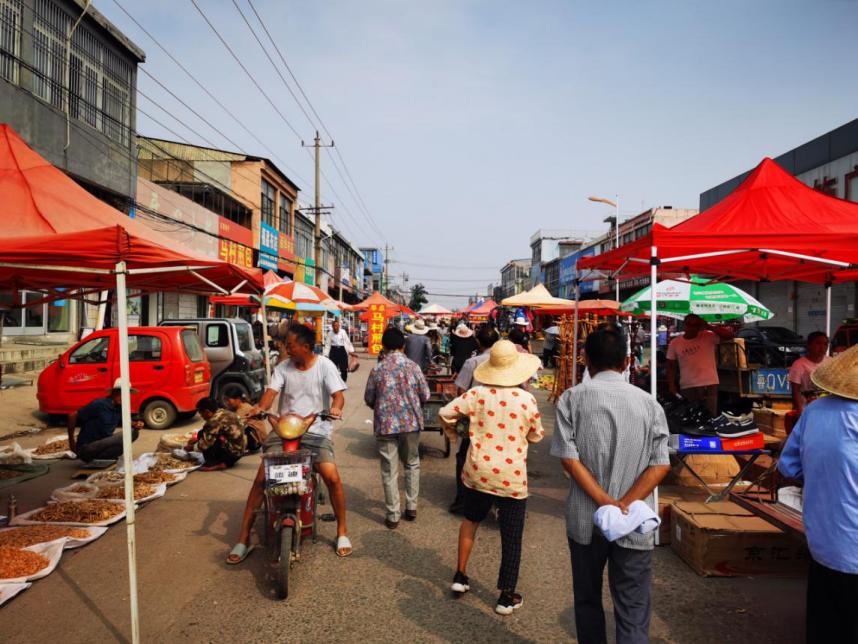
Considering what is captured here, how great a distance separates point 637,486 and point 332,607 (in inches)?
88.1

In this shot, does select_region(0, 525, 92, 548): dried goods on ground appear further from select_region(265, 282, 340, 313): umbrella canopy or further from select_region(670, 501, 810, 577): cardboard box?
select_region(265, 282, 340, 313): umbrella canopy

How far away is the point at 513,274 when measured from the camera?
117 meters

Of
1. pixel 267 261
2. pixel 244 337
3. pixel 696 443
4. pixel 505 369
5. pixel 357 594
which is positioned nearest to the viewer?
pixel 505 369

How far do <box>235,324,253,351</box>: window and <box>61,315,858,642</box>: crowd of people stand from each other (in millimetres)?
6983

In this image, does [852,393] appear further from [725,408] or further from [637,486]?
[725,408]

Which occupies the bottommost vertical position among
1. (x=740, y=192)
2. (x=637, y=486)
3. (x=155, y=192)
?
(x=637, y=486)

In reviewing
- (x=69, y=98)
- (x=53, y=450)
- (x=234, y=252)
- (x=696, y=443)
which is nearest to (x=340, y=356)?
(x=53, y=450)

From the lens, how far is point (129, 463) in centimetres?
337

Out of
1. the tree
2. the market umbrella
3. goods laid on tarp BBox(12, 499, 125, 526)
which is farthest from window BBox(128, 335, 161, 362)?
the tree

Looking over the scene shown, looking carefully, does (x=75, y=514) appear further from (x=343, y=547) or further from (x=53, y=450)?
(x=53, y=450)

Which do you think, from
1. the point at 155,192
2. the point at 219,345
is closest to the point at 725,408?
the point at 219,345

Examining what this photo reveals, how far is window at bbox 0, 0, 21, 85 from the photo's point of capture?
1156 centimetres

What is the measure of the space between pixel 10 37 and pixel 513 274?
4284 inches

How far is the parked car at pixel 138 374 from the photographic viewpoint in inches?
370
